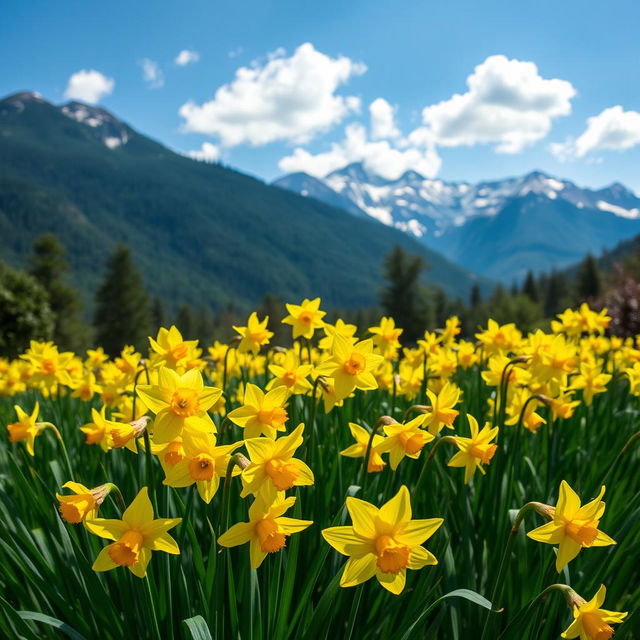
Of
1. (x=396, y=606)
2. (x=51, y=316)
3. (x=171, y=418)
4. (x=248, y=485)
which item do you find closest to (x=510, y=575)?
(x=396, y=606)

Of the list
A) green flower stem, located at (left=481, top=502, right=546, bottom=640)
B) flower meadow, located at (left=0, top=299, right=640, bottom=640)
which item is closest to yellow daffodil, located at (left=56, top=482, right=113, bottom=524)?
flower meadow, located at (left=0, top=299, right=640, bottom=640)

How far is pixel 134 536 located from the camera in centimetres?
108

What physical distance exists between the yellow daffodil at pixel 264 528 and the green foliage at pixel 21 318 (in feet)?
47.6

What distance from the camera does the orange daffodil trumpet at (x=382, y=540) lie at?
1.01 metres

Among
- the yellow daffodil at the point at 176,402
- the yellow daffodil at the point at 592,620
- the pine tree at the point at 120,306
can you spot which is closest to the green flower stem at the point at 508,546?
the yellow daffodil at the point at 592,620

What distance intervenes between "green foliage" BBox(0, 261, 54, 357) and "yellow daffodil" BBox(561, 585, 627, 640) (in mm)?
14917

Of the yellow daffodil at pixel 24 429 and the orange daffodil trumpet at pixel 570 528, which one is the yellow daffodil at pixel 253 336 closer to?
the yellow daffodil at pixel 24 429

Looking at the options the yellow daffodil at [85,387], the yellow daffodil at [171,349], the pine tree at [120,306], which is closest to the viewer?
the yellow daffodil at [171,349]

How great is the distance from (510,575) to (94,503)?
1.35 m

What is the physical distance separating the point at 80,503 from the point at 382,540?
687 mm

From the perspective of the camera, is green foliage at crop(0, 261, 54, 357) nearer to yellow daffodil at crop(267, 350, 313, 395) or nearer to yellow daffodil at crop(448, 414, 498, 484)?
yellow daffodil at crop(267, 350, 313, 395)

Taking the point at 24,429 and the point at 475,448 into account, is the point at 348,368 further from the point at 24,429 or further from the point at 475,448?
the point at 24,429

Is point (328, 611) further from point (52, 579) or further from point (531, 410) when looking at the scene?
point (531, 410)

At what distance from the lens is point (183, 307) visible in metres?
62.6
